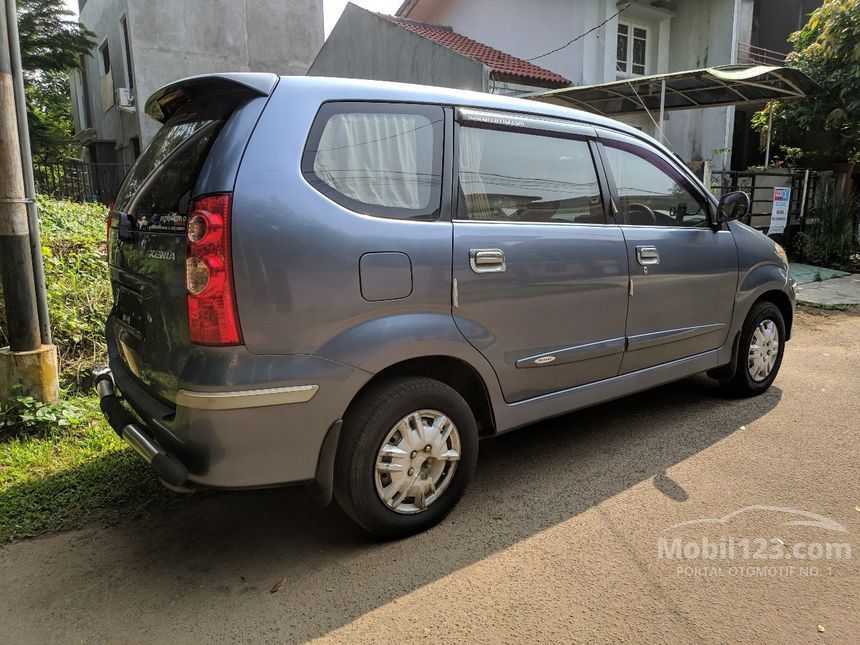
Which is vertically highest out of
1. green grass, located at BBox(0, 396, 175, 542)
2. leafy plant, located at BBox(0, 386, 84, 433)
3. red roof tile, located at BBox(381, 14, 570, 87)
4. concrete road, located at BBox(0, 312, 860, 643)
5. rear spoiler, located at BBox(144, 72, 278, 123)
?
red roof tile, located at BBox(381, 14, 570, 87)

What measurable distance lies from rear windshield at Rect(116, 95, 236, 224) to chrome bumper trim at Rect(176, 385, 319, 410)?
2.24 feet

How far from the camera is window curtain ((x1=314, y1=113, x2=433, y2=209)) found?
8.16ft

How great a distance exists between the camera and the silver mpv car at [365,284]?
2266 millimetres

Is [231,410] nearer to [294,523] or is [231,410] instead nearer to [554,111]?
[294,523]

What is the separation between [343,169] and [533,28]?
555 inches

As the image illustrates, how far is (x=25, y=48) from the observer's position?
47.6 feet

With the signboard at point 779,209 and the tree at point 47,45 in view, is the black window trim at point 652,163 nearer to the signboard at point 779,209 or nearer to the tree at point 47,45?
the signboard at point 779,209

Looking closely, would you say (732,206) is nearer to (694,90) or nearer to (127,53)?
(694,90)

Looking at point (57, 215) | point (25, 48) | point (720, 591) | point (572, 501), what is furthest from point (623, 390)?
point (25, 48)

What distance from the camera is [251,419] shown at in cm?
227

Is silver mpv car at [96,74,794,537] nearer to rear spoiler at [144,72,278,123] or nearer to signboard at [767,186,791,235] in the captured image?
rear spoiler at [144,72,278,123]

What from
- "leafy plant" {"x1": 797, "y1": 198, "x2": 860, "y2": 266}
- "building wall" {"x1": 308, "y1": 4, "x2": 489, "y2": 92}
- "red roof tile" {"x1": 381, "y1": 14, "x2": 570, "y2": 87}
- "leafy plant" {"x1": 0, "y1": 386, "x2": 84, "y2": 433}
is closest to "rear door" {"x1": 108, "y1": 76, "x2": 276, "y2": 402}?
"leafy plant" {"x1": 0, "y1": 386, "x2": 84, "y2": 433}

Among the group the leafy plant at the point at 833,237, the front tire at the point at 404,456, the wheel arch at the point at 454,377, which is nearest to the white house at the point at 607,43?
the leafy plant at the point at 833,237

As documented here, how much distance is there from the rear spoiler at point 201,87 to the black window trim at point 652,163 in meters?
1.89
